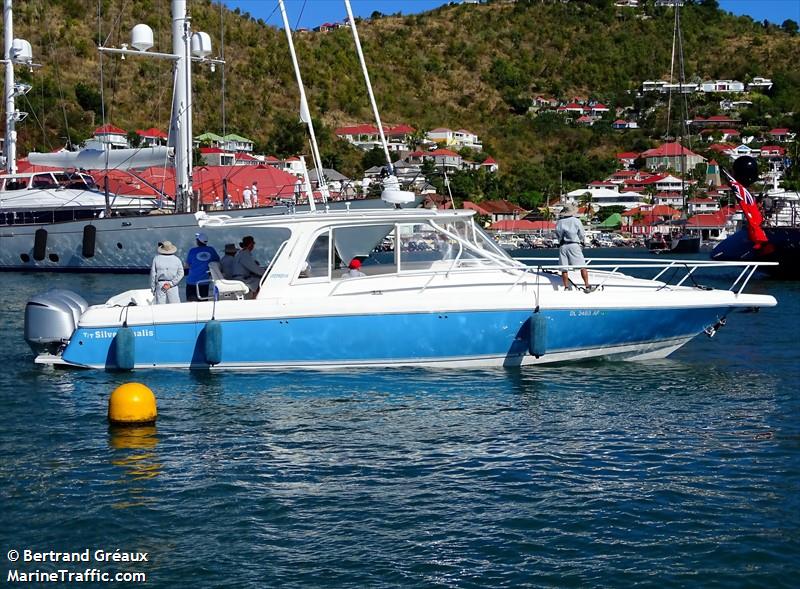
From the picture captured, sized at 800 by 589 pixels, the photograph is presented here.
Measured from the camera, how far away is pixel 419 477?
11734 mm

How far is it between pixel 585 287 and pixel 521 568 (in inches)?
327

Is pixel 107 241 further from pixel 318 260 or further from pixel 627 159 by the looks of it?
pixel 627 159

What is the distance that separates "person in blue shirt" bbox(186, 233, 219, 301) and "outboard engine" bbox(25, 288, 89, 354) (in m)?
1.77

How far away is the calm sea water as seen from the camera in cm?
945

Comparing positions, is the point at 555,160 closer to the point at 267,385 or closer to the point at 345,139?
the point at 345,139

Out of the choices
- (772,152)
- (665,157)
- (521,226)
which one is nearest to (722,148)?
(772,152)

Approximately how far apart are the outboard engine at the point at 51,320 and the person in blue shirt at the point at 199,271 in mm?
1774

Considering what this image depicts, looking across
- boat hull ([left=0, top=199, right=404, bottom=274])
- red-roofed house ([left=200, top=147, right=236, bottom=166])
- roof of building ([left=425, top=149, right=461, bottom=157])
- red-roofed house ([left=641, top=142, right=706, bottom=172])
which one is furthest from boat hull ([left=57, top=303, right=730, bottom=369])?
red-roofed house ([left=641, top=142, right=706, bottom=172])

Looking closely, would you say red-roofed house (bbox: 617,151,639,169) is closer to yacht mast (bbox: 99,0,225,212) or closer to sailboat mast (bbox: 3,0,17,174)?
sailboat mast (bbox: 3,0,17,174)

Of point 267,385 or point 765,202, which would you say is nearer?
point 267,385

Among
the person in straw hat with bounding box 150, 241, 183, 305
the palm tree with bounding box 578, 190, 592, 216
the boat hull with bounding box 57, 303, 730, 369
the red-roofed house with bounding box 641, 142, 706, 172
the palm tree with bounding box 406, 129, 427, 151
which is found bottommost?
the boat hull with bounding box 57, 303, 730, 369

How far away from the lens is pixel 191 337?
675 inches

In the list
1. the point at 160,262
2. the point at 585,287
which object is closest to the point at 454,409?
the point at 585,287

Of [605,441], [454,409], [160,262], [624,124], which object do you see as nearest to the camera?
[605,441]
